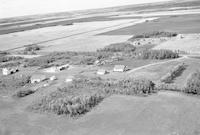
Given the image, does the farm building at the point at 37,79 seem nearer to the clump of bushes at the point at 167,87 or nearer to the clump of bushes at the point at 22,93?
the clump of bushes at the point at 22,93

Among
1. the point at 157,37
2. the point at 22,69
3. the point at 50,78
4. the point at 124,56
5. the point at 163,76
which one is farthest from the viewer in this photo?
the point at 157,37

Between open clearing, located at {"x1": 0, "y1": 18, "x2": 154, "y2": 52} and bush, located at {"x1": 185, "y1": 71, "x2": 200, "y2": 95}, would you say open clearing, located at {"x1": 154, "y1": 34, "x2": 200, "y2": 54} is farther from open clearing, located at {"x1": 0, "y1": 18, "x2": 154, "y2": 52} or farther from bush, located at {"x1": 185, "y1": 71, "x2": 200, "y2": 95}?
bush, located at {"x1": 185, "y1": 71, "x2": 200, "y2": 95}

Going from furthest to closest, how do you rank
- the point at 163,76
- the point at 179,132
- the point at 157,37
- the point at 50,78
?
1. the point at 157,37
2. the point at 50,78
3. the point at 163,76
4. the point at 179,132

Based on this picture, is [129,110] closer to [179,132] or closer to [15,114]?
[179,132]

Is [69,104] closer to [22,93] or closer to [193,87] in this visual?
[22,93]

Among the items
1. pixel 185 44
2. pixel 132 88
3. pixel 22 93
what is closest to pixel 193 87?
pixel 132 88

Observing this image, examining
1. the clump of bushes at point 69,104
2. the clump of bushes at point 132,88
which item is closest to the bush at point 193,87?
the clump of bushes at point 132,88

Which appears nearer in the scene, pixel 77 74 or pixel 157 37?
pixel 77 74

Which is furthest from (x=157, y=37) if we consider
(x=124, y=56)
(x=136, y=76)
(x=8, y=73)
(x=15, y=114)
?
(x=15, y=114)

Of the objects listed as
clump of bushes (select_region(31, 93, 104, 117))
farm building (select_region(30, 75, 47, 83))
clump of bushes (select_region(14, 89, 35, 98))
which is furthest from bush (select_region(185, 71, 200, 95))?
farm building (select_region(30, 75, 47, 83))
